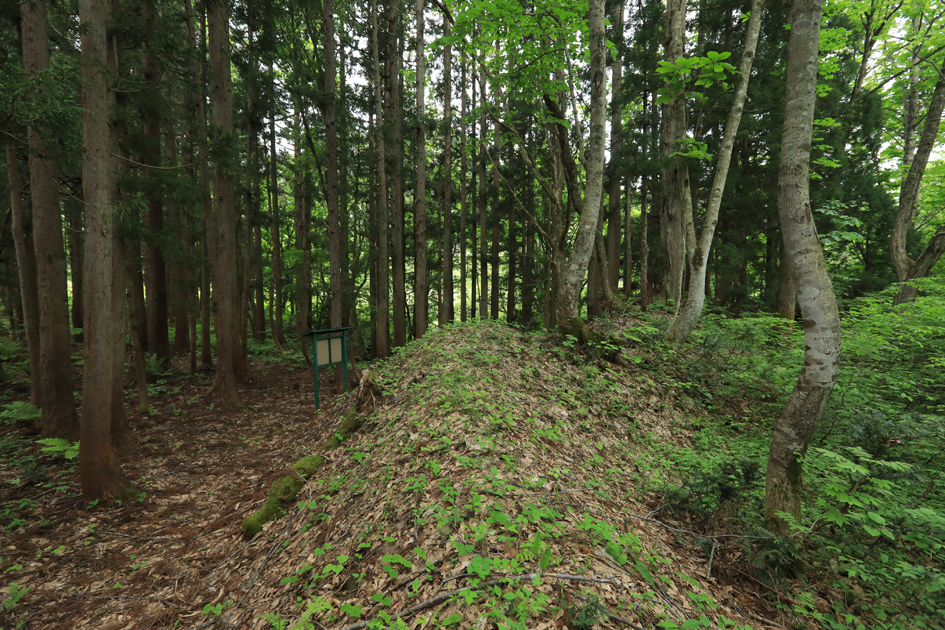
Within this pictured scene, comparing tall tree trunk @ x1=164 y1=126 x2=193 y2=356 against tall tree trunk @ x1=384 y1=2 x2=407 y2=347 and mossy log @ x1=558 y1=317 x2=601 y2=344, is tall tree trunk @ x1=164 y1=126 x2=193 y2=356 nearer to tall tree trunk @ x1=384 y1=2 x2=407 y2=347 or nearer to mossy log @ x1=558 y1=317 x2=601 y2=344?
tall tree trunk @ x1=384 y1=2 x2=407 y2=347

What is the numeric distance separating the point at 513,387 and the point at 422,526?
3.10 meters

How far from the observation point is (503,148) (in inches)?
741

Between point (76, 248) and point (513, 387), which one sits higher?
point (76, 248)

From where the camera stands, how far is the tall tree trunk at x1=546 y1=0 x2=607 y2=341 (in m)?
6.71

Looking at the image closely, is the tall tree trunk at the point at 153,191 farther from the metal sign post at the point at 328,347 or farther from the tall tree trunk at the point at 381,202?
the tall tree trunk at the point at 381,202

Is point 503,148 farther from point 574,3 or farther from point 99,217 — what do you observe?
point 99,217

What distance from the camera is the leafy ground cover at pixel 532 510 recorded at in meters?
2.88

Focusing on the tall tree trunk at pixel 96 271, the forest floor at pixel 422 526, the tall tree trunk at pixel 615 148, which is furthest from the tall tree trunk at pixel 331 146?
the tall tree trunk at pixel 615 148

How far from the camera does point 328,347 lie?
28.9 ft

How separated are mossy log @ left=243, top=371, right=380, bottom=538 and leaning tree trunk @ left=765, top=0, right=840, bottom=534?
5.69 m

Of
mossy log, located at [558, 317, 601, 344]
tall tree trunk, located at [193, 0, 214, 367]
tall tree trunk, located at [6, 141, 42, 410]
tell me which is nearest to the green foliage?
tall tree trunk, located at [6, 141, 42, 410]

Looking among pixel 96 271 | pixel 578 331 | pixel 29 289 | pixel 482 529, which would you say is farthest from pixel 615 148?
pixel 29 289

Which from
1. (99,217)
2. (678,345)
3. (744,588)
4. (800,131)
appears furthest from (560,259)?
(99,217)

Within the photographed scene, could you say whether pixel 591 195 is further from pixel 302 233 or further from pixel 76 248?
pixel 76 248
